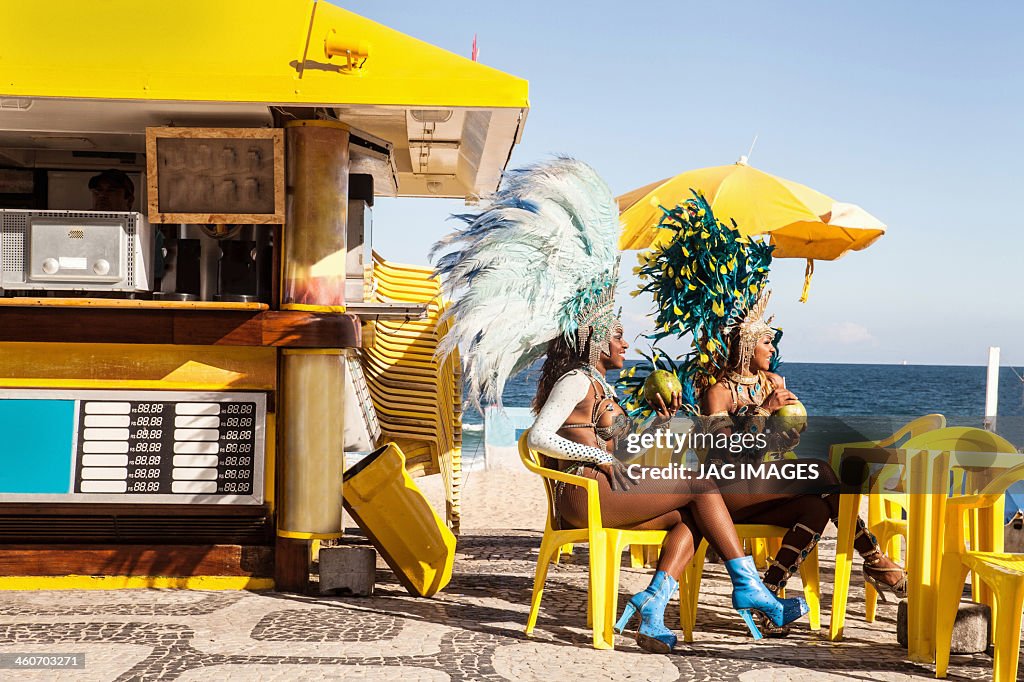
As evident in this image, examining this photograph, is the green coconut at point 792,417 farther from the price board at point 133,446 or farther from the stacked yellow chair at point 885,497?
the price board at point 133,446

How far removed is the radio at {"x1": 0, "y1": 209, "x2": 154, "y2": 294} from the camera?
6254 millimetres

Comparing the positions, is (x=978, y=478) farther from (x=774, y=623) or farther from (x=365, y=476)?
(x=365, y=476)

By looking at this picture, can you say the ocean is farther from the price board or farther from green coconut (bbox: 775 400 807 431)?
green coconut (bbox: 775 400 807 431)

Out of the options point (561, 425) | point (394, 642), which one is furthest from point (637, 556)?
point (394, 642)

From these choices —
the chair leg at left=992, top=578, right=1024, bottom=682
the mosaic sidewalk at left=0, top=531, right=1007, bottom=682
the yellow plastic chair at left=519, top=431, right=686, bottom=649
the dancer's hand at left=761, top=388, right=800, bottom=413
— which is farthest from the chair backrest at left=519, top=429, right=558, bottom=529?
the chair leg at left=992, top=578, right=1024, bottom=682

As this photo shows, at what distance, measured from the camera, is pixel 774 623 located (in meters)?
5.56

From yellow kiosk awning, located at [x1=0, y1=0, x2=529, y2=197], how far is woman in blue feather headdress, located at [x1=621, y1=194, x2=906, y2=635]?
4.07 feet

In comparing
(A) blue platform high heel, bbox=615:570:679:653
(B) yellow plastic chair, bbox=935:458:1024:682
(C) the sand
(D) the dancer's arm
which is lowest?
(C) the sand

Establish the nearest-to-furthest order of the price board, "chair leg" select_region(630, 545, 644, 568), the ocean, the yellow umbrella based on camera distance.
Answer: the price board < "chair leg" select_region(630, 545, 644, 568) < the yellow umbrella < the ocean

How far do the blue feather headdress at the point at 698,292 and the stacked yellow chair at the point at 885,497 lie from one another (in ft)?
2.75

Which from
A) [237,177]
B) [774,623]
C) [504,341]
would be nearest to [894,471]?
[774,623]

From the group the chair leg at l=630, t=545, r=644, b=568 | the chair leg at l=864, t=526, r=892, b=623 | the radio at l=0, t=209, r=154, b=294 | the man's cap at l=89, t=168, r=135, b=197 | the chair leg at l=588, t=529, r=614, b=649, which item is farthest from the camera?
the chair leg at l=630, t=545, r=644, b=568

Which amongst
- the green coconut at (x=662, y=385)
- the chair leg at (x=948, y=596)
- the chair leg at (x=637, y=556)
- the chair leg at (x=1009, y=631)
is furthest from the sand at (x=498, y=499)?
the chair leg at (x=1009, y=631)

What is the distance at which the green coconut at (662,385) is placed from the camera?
18.6 feet
